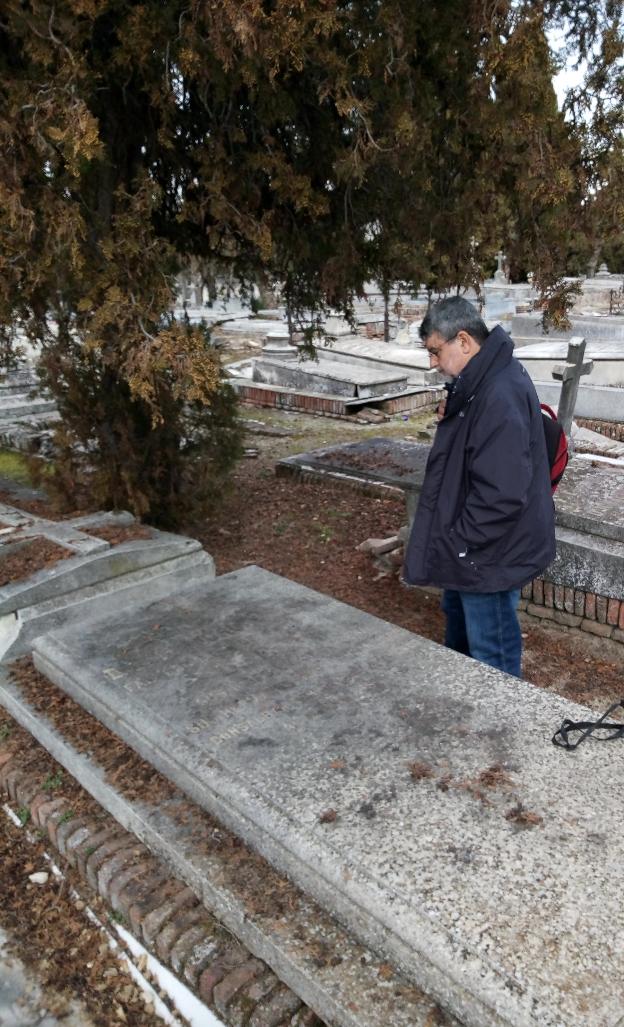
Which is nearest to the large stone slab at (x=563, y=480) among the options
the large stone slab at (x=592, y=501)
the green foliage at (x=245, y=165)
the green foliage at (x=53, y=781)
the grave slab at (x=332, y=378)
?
the large stone slab at (x=592, y=501)

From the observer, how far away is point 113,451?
484cm

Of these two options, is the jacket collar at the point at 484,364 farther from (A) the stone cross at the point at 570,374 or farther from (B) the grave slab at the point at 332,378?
(B) the grave slab at the point at 332,378

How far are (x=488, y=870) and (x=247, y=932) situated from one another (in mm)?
632

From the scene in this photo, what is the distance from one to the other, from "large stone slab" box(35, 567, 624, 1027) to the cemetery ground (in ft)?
1.13

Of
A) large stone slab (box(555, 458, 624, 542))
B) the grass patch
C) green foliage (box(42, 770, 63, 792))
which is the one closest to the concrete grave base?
green foliage (box(42, 770, 63, 792))

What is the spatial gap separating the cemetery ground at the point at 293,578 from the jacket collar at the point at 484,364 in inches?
67.2

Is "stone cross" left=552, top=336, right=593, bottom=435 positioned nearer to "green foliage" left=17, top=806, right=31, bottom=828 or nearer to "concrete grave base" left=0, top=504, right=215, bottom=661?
"concrete grave base" left=0, top=504, right=215, bottom=661

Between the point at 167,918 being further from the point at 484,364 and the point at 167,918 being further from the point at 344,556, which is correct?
the point at 344,556

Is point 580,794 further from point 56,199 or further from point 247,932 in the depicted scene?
A: point 56,199

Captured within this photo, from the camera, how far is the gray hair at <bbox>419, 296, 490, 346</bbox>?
113 inches

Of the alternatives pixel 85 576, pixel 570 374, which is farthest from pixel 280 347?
pixel 85 576

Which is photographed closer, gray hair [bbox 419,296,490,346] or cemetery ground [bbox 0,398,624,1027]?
cemetery ground [bbox 0,398,624,1027]

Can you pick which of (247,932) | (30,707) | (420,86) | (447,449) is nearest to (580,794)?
(247,932)

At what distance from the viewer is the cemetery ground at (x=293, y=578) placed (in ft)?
7.51
